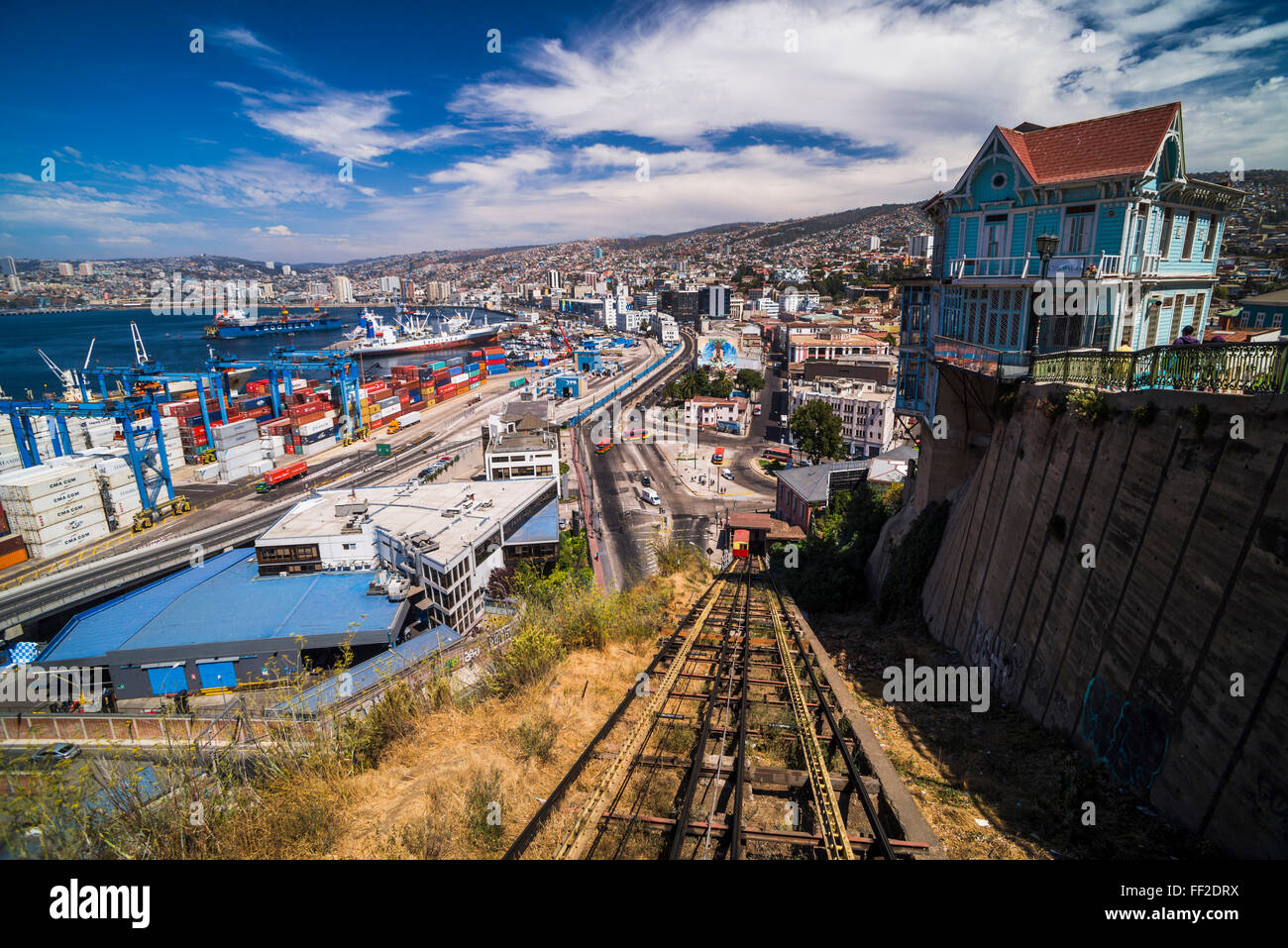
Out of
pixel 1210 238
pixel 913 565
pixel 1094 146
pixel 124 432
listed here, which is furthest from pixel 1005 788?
pixel 124 432

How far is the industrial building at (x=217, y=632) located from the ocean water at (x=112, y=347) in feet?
255

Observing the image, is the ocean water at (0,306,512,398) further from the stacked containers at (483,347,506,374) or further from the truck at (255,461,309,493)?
the truck at (255,461,309,493)

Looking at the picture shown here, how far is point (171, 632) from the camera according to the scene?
996 inches

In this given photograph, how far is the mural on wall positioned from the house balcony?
3186 inches

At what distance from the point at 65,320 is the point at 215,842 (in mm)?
277027

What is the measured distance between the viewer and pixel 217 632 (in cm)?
2525

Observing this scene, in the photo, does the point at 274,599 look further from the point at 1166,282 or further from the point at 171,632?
the point at 1166,282

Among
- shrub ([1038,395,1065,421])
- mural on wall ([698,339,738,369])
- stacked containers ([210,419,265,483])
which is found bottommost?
stacked containers ([210,419,265,483])

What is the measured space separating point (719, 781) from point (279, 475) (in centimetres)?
5271

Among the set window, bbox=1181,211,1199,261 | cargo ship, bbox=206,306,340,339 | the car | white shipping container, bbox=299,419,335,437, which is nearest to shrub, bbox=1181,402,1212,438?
window, bbox=1181,211,1199,261

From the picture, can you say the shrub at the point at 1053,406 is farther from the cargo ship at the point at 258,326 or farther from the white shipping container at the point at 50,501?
the cargo ship at the point at 258,326

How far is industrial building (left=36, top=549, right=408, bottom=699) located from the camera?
24.2 m

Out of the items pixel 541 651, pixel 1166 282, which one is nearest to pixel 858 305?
pixel 1166 282

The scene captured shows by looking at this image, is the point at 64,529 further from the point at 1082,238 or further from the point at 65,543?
the point at 1082,238
